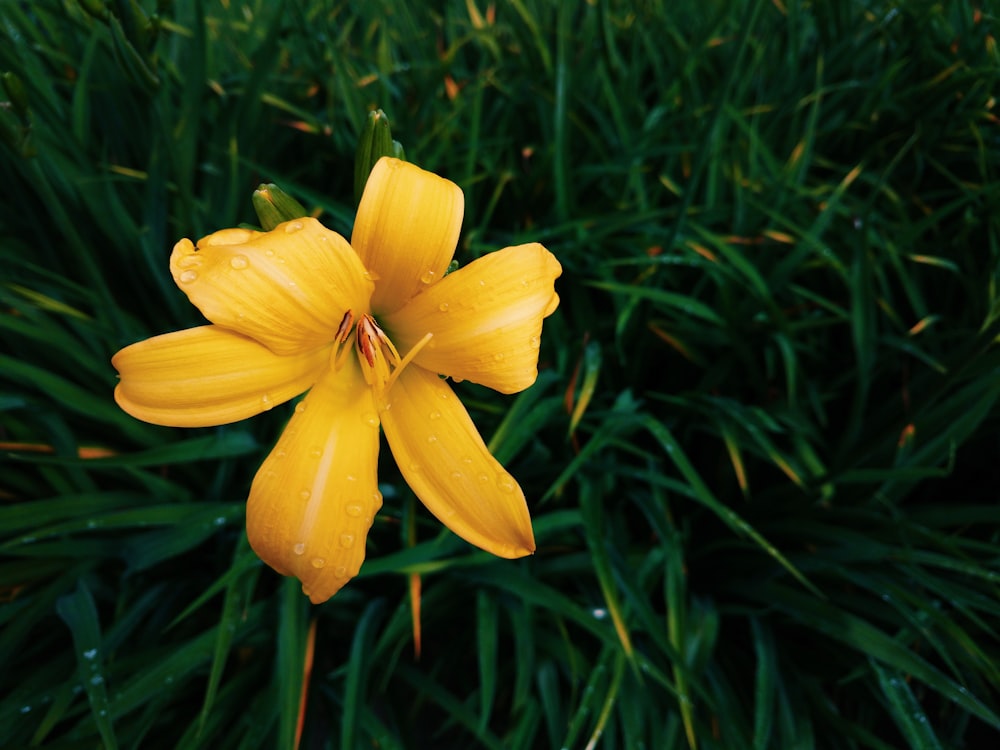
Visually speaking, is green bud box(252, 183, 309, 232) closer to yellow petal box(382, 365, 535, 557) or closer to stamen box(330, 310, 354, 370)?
stamen box(330, 310, 354, 370)

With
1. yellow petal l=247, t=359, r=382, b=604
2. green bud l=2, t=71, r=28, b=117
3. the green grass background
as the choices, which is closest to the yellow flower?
yellow petal l=247, t=359, r=382, b=604

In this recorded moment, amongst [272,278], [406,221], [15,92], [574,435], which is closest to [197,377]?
[272,278]

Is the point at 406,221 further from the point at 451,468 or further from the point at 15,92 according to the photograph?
the point at 15,92

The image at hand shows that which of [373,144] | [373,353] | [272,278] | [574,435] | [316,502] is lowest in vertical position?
[574,435]

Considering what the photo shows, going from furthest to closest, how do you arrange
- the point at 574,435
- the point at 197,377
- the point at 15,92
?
the point at 574,435 → the point at 15,92 → the point at 197,377

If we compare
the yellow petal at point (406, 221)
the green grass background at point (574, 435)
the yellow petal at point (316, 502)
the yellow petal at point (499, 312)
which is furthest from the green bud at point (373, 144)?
the green grass background at point (574, 435)
